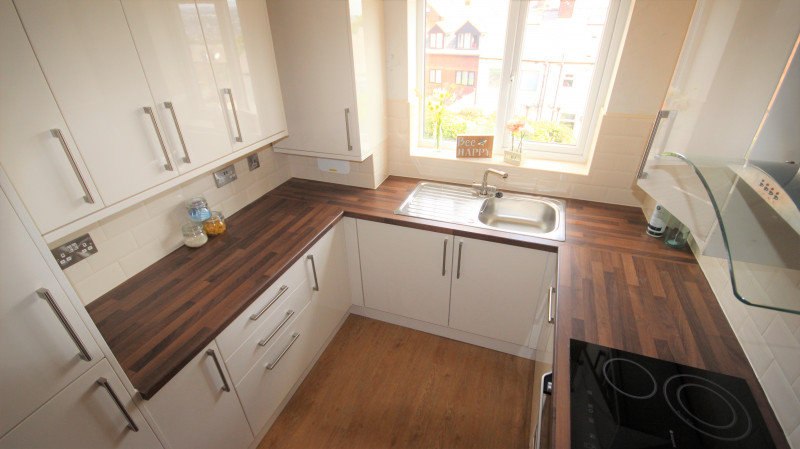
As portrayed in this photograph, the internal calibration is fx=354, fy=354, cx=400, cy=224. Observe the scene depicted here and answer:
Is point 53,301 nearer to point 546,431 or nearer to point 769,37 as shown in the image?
point 546,431

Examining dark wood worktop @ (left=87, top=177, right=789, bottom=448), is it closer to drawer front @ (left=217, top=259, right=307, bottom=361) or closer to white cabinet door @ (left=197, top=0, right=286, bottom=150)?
drawer front @ (left=217, top=259, right=307, bottom=361)

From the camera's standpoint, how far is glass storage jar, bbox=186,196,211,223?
5.43 feet

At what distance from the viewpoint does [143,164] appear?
1.26 meters

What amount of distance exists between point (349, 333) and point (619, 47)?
2.22 metres

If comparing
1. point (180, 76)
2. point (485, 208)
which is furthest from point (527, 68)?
point (180, 76)

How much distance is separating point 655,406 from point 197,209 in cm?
188

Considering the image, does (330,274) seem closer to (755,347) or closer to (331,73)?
(331,73)

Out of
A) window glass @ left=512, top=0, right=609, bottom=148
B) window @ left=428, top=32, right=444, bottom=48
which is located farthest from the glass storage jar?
window glass @ left=512, top=0, right=609, bottom=148

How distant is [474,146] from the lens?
2.24 m

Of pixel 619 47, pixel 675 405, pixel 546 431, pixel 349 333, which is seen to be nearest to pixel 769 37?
pixel 675 405

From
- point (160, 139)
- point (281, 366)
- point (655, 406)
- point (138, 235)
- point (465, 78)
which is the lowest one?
point (281, 366)

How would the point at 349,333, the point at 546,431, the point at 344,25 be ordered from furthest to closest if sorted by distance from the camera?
the point at 349,333 < the point at 344,25 < the point at 546,431

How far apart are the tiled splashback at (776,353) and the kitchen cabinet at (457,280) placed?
69 cm

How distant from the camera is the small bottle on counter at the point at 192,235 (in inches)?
65.4
